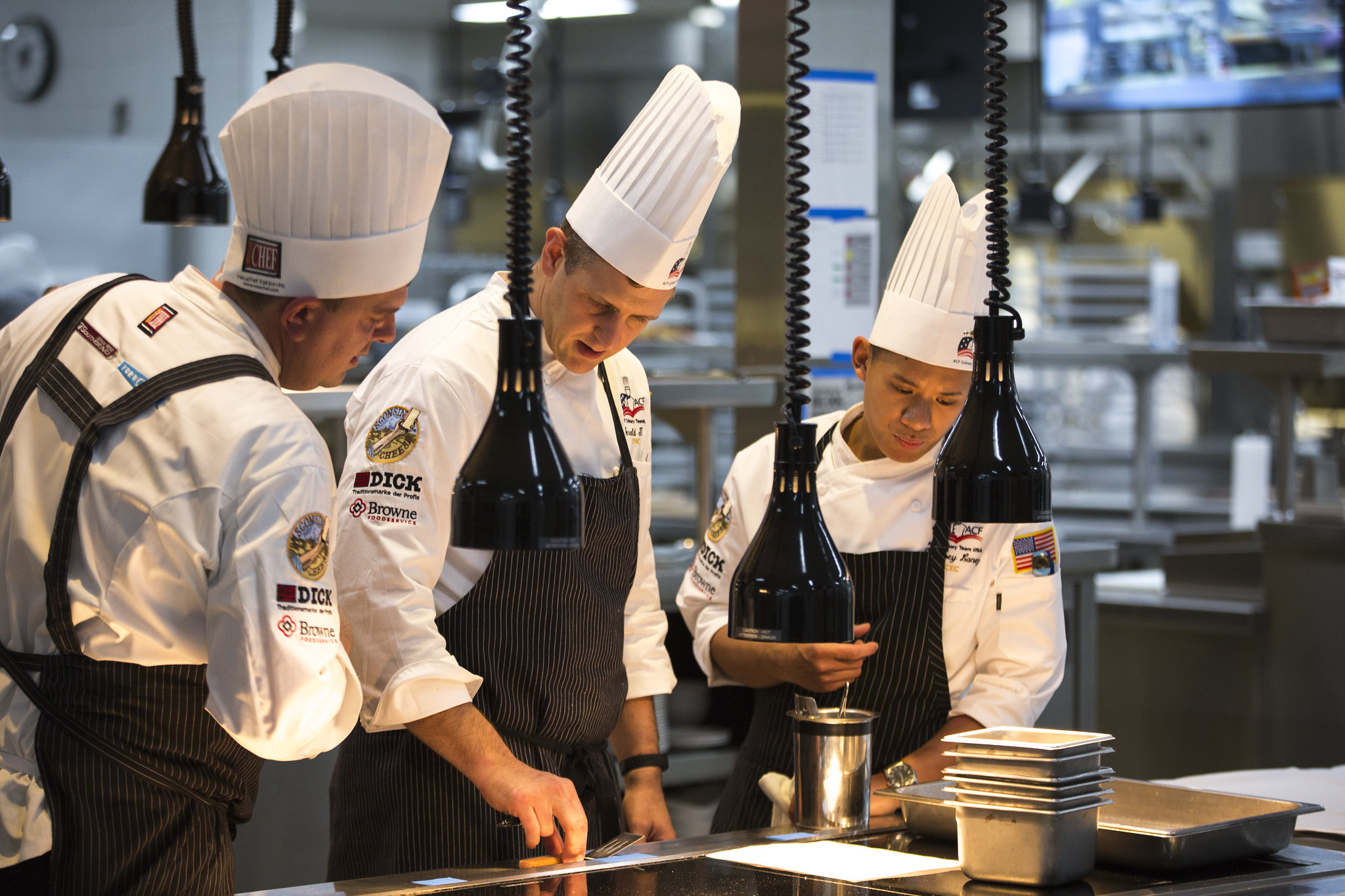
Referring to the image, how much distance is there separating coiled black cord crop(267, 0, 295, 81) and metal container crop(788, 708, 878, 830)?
65.3 inches

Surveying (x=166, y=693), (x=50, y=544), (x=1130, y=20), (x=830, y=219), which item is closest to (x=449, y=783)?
(x=166, y=693)

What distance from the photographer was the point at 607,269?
189 cm

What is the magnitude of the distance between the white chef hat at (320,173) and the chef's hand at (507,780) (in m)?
0.51

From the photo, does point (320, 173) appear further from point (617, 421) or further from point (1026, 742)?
point (1026, 742)

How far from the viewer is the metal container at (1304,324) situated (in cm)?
404

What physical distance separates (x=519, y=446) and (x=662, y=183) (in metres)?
0.67

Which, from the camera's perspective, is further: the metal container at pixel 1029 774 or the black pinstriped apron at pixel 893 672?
the black pinstriped apron at pixel 893 672

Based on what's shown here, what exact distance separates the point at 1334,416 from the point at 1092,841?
3.79 m

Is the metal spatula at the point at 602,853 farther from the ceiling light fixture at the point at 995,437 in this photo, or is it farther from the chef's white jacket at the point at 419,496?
the ceiling light fixture at the point at 995,437

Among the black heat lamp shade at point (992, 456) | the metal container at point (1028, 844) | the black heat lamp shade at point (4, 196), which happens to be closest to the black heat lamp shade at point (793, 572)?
the black heat lamp shade at point (992, 456)

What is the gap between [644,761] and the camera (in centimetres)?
209

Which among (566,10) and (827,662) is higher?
(566,10)

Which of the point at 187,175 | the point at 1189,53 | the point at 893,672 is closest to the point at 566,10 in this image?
the point at 1189,53

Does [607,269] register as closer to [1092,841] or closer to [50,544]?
[50,544]
